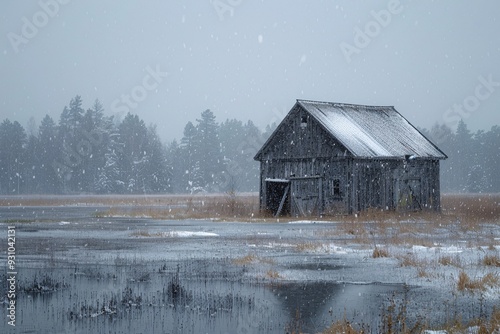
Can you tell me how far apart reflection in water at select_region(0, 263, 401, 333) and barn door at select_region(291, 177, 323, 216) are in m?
23.8

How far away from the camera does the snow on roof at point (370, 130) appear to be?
→ 127 ft

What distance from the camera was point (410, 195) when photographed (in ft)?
133

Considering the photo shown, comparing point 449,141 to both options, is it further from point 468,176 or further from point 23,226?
point 23,226

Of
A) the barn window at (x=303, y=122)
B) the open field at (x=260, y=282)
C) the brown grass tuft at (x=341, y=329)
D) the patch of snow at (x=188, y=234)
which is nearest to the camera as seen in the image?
the brown grass tuft at (x=341, y=329)

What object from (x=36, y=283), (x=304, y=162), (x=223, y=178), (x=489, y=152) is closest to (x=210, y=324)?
(x=36, y=283)

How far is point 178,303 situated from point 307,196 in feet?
91.4

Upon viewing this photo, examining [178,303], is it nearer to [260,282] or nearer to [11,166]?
[260,282]

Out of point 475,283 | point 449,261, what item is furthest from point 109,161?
point 475,283

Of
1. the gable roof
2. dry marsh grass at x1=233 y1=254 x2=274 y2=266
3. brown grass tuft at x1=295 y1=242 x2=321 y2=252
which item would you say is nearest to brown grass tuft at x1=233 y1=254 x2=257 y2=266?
dry marsh grass at x1=233 y1=254 x2=274 y2=266

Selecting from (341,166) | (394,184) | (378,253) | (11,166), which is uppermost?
(11,166)

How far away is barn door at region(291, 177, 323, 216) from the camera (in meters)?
39.1

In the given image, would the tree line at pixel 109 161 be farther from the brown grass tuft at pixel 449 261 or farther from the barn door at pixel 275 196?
the brown grass tuft at pixel 449 261

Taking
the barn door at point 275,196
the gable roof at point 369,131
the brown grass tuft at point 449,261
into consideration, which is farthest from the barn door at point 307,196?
the brown grass tuft at point 449,261

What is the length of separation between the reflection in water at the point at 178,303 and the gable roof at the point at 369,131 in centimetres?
2347
